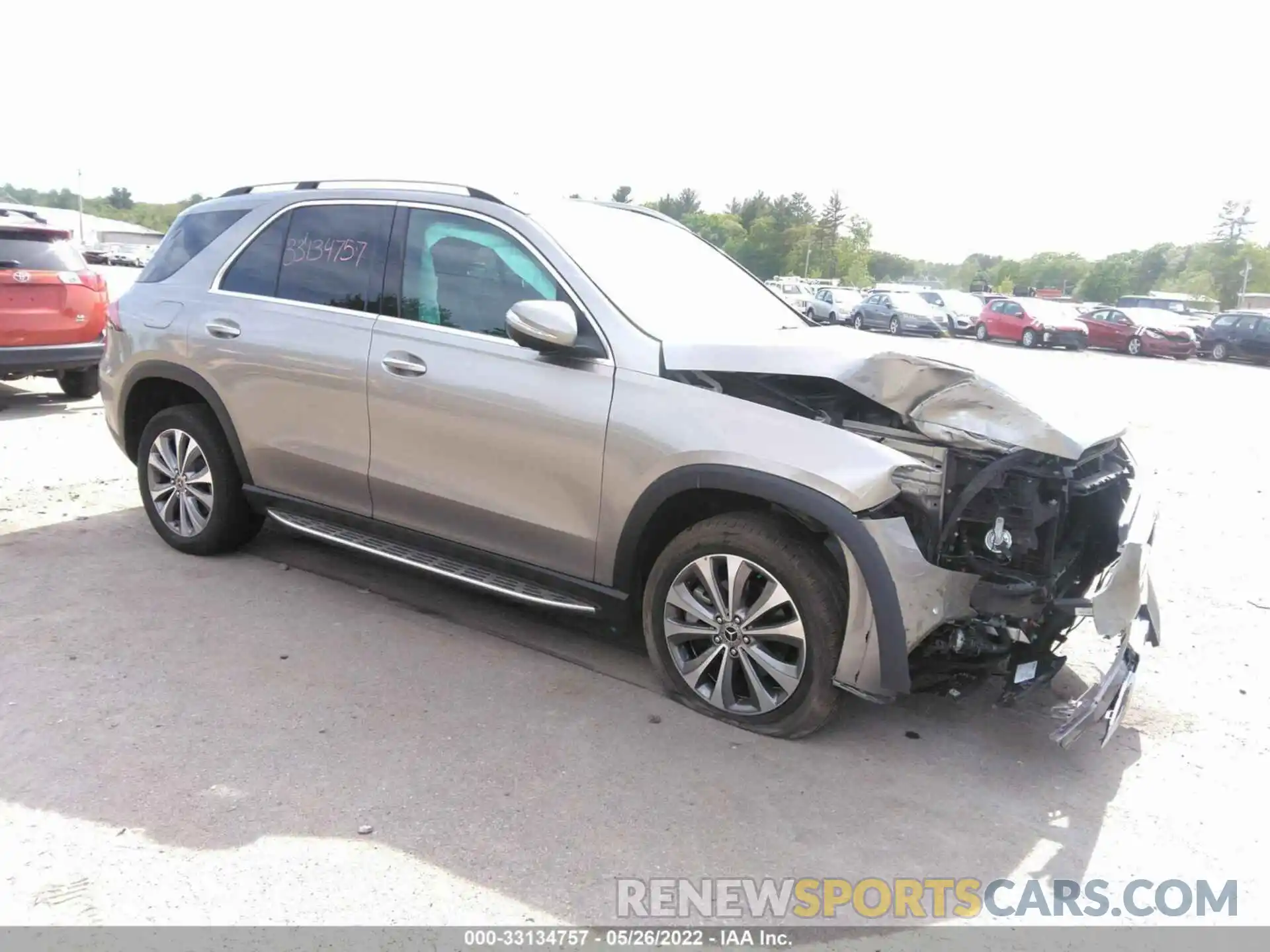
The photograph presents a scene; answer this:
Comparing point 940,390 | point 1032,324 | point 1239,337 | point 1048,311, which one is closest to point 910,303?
point 1032,324

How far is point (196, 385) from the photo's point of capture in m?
5.02

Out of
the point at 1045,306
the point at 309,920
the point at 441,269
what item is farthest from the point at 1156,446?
the point at 1045,306

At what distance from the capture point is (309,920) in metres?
2.58

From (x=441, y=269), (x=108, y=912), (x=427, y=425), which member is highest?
(x=441, y=269)

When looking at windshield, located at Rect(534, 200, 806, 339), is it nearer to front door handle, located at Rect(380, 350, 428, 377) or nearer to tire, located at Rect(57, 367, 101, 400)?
front door handle, located at Rect(380, 350, 428, 377)

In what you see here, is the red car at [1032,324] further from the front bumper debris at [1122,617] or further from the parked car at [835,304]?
the front bumper debris at [1122,617]

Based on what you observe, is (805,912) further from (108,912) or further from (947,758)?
(108,912)

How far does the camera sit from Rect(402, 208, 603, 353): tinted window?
13.3 ft

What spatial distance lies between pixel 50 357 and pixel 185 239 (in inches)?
188

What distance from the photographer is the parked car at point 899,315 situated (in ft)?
101

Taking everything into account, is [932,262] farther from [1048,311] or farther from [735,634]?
[735,634]

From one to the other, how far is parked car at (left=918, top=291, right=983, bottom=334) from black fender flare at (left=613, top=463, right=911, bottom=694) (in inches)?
1232

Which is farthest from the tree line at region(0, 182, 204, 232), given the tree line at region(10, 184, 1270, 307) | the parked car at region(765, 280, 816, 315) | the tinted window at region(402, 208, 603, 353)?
the tinted window at region(402, 208, 603, 353)

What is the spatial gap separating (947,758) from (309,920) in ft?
7.48
